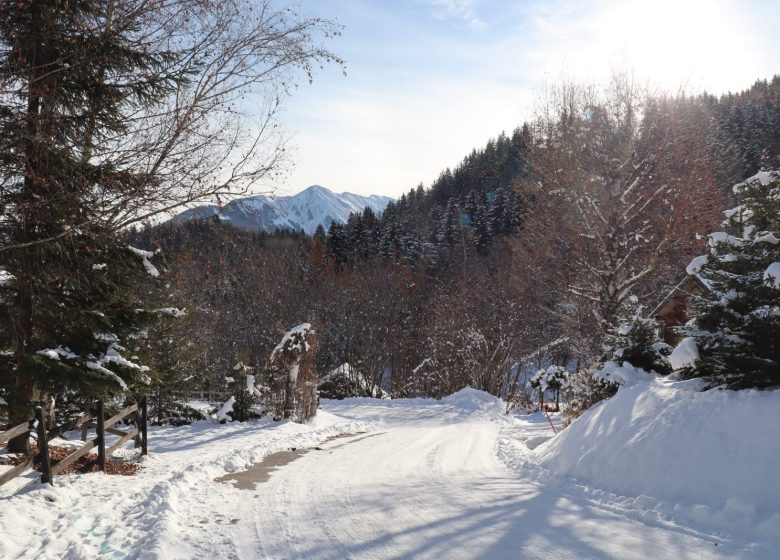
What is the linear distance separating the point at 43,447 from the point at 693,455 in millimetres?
8471

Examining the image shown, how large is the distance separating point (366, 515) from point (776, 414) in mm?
5131

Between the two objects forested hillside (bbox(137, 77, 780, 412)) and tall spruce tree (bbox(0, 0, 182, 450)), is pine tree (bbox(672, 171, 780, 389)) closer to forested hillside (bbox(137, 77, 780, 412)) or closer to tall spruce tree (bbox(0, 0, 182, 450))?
forested hillside (bbox(137, 77, 780, 412))

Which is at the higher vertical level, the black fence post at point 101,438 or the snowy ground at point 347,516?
the black fence post at point 101,438

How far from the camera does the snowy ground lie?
516 cm

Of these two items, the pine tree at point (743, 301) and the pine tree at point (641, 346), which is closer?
the pine tree at point (743, 301)

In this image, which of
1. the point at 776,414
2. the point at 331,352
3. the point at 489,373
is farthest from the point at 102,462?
the point at 331,352

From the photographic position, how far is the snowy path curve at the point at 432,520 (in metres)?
5.17

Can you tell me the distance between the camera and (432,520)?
613cm

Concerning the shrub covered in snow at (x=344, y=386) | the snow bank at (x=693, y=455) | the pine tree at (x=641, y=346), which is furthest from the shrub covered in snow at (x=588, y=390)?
the shrub covered in snow at (x=344, y=386)

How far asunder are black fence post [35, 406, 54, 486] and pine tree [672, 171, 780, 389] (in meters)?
9.17

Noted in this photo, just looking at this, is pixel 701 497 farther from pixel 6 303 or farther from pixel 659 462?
pixel 6 303

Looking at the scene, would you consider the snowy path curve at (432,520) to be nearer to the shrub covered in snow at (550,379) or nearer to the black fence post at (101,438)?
the black fence post at (101,438)

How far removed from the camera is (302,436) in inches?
524

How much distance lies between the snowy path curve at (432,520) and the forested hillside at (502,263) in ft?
11.8
